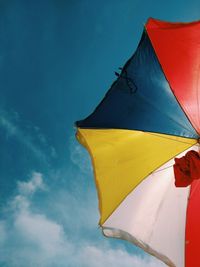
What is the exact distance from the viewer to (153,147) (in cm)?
485

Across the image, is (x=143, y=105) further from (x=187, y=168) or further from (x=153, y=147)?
(x=187, y=168)

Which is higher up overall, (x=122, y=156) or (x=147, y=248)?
(x=122, y=156)

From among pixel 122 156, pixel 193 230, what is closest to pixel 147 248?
pixel 193 230

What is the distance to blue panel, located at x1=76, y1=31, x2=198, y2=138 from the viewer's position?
4.77 metres

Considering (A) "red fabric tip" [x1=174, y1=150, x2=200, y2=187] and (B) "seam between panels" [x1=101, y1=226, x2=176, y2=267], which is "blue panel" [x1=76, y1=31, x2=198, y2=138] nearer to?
(A) "red fabric tip" [x1=174, y1=150, x2=200, y2=187]

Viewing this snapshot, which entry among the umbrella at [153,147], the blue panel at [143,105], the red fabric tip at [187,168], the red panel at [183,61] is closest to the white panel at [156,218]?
the umbrella at [153,147]

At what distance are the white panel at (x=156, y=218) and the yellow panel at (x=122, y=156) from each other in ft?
0.40

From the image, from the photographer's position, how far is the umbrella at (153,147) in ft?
15.2

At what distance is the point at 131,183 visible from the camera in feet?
15.6

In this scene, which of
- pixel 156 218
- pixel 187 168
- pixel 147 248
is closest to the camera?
pixel 187 168

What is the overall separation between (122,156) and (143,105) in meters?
0.82

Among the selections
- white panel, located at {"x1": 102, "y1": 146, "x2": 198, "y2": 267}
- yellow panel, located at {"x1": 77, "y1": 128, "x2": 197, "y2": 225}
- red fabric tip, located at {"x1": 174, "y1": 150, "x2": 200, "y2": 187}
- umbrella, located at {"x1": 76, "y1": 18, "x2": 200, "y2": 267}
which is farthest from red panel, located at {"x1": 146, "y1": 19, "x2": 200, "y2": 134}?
red fabric tip, located at {"x1": 174, "y1": 150, "x2": 200, "y2": 187}

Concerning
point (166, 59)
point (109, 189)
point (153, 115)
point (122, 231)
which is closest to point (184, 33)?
point (166, 59)

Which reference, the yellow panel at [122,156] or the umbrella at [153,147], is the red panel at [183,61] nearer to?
the umbrella at [153,147]
